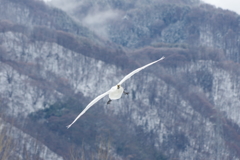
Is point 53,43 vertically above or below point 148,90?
above

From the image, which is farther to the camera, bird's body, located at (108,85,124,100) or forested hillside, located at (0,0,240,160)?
forested hillside, located at (0,0,240,160)

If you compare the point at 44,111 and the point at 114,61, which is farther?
the point at 114,61

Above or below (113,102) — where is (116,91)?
below

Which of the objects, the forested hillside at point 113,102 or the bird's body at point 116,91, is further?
the forested hillside at point 113,102

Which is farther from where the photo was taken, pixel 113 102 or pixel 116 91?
pixel 113 102

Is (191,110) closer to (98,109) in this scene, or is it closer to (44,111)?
(98,109)

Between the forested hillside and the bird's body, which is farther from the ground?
the forested hillside

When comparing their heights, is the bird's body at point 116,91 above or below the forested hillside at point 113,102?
below

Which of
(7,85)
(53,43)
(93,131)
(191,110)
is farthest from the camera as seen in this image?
(53,43)

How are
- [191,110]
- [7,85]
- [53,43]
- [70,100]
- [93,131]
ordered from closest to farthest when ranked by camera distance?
[93,131] → [7,85] → [70,100] → [191,110] → [53,43]

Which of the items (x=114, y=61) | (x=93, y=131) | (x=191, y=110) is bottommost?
(x=93, y=131)

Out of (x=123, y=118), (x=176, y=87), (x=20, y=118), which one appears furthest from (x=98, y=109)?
(x=176, y=87)
